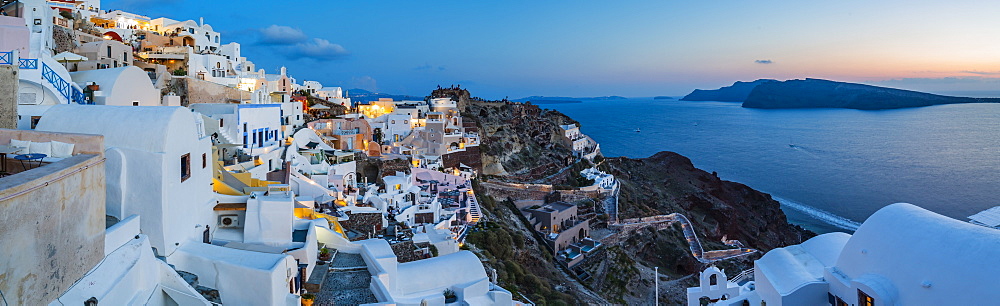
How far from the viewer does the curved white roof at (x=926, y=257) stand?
6.76 metres

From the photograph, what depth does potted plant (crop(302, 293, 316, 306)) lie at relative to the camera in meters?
8.32

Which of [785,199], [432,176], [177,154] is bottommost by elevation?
[785,199]

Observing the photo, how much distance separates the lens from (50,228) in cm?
504

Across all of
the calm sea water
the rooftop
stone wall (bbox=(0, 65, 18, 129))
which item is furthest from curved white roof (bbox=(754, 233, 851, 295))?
the calm sea water

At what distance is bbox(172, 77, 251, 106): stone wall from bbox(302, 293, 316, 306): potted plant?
47.9 feet

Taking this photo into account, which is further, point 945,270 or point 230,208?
point 230,208

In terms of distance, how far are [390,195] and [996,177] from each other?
63.3m

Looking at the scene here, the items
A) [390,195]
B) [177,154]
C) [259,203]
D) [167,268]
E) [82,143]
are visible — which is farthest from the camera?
[390,195]

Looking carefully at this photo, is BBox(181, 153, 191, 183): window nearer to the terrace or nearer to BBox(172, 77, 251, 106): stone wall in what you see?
→ the terrace

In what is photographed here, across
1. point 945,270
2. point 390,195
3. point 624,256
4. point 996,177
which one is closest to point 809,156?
point 996,177

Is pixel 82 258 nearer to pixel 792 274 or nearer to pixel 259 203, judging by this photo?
pixel 259 203

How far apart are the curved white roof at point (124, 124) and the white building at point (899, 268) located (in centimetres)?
1044

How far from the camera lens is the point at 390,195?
816 inches

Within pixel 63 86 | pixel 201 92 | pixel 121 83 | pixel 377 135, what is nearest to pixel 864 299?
pixel 63 86
